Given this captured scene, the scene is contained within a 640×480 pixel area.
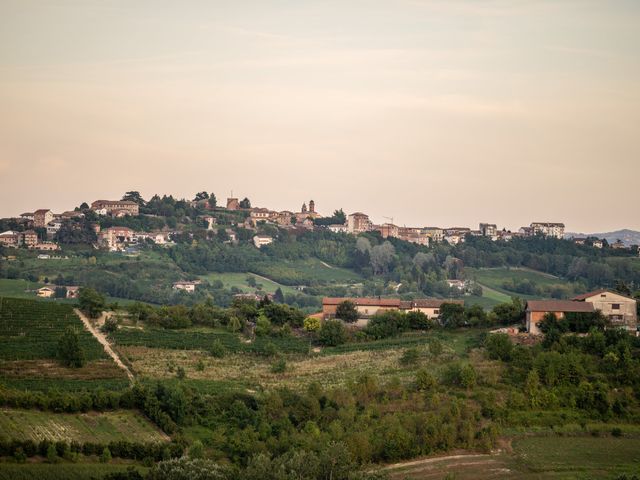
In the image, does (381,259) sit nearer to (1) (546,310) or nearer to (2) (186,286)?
(2) (186,286)

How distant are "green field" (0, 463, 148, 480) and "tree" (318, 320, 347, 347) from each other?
20507 millimetres

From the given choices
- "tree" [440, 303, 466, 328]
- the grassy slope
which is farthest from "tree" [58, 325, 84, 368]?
the grassy slope

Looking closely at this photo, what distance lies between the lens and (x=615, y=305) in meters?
54.9

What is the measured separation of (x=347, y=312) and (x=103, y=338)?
15.3 m

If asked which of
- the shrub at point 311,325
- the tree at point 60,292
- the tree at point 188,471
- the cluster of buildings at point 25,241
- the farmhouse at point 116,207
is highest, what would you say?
the farmhouse at point 116,207

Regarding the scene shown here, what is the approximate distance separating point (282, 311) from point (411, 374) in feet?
44.7

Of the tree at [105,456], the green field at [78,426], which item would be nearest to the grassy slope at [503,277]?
the green field at [78,426]

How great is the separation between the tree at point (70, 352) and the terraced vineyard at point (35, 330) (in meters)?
0.86

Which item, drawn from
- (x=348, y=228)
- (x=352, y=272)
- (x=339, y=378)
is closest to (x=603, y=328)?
(x=339, y=378)

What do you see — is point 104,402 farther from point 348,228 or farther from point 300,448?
point 348,228

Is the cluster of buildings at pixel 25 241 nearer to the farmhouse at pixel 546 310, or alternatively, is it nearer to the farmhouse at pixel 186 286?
the farmhouse at pixel 186 286

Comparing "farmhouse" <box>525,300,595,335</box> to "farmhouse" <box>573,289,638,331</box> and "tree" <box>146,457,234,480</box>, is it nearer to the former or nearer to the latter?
"farmhouse" <box>573,289,638,331</box>

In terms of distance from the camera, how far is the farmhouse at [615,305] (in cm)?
5459

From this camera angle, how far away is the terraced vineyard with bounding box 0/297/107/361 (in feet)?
161
